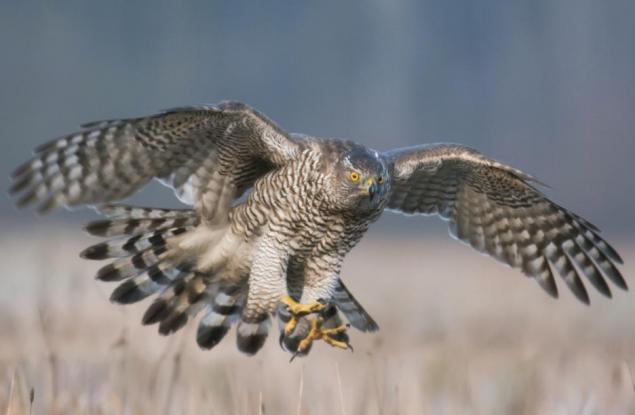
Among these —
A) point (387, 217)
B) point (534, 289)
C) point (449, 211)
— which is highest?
point (449, 211)

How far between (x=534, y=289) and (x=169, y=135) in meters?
4.86

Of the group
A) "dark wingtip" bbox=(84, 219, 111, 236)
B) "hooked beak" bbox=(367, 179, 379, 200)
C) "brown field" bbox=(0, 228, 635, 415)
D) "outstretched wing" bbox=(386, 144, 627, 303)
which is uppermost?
"hooked beak" bbox=(367, 179, 379, 200)

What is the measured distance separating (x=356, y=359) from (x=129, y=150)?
7.88ft

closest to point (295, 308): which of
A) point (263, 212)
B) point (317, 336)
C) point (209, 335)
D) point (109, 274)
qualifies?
point (317, 336)

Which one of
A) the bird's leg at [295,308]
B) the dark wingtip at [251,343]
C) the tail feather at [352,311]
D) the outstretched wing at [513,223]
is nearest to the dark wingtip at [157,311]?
the dark wingtip at [251,343]

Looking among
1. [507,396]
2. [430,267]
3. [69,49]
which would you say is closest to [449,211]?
[507,396]

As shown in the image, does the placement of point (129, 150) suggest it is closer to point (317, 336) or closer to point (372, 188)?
point (372, 188)

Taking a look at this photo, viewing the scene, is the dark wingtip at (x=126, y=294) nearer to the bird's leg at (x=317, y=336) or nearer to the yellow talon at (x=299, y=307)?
the yellow talon at (x=299, y=307)

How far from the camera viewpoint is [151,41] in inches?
2052

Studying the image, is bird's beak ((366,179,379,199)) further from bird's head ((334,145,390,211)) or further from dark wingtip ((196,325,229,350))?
dark wingtip ((196,325,229,350))

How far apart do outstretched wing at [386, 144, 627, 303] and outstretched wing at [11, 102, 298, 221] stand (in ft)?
3.41

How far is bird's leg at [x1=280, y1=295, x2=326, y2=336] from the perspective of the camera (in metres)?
8.11

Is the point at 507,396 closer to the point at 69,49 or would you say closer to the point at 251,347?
the point at 251,347

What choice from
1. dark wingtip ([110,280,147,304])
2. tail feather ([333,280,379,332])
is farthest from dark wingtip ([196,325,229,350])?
tail feather ([333,280,379,332])
